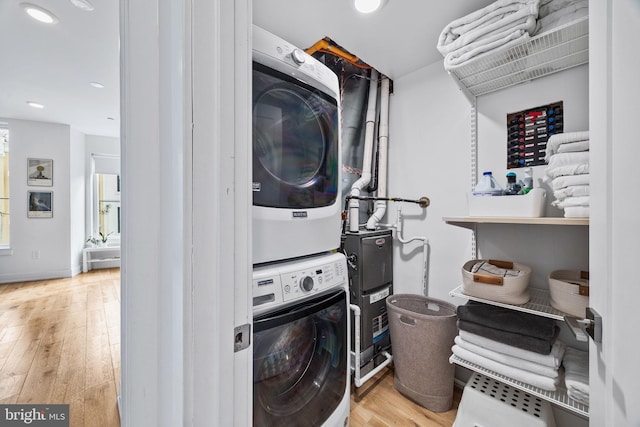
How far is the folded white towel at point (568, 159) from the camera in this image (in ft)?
3.16

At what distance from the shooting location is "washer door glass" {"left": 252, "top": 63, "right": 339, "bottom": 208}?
0.81 metres

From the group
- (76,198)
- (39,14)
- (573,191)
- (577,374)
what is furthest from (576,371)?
(76,198)

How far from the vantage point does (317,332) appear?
97 centimetres

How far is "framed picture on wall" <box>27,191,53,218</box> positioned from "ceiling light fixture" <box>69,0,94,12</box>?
11.6 ft

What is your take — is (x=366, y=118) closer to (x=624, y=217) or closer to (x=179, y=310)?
(x=624, y=217)

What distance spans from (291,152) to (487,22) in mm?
1125

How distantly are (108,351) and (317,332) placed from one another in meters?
2.01

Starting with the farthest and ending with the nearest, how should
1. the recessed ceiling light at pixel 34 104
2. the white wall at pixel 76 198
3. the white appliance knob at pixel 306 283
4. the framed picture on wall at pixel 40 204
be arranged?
the white wall at pixel 76 198, the framed picture on wall at pixel 40 204, the recessed ceiling light at pixel 34 104, the white appliance knob at pixel 306 283

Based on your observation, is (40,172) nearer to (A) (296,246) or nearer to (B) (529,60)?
(A) (296,246)

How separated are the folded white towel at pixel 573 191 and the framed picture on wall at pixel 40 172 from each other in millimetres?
5766

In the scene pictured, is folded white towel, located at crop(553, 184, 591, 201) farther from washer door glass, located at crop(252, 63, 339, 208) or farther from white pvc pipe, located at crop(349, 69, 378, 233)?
white pvc pipe, located at crop(349, 69, 378, 233)

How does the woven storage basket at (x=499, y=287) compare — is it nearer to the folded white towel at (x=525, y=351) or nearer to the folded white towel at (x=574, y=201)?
the folded white towel at (x=525, y=351)

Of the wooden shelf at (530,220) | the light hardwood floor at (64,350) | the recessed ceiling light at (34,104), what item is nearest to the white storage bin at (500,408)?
the wooden shelf at (530,220)

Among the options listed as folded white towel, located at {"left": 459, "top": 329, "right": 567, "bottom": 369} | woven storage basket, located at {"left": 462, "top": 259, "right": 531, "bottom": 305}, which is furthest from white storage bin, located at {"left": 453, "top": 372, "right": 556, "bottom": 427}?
woven storage basket, located at {"left": 462, "top": 259, "right": 531, "bottom": 305}
